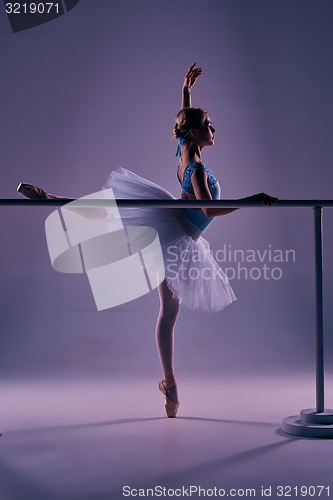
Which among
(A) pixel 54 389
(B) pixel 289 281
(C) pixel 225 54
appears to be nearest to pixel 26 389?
(A) pixel 54 389

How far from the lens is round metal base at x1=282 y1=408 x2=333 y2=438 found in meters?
2.44

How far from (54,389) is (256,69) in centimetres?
228

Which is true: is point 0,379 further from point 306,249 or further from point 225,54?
point 225,54

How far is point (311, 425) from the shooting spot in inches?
98.3

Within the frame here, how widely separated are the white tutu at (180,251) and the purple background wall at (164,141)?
98cm

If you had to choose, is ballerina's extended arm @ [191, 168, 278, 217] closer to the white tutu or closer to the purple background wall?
the white tutu

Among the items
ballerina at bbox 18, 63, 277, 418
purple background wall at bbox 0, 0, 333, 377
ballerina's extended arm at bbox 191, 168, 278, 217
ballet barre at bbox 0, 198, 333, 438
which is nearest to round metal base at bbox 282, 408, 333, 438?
ballet barre at bbox 0, 198, 333, 438

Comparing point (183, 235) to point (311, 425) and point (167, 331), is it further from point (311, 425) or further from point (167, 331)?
point (311, 425)

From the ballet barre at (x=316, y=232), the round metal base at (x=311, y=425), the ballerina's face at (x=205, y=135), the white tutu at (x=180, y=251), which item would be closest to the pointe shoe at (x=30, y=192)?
the ballet barre at (x=316, y=232)

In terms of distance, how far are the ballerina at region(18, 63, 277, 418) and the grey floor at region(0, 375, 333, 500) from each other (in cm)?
27

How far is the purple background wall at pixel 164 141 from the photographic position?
12.5 ft

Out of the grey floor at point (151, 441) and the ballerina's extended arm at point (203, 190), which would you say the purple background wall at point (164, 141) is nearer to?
the grey floor at point (151, 441)

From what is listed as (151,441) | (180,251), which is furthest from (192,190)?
(151,441)

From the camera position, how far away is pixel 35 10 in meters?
4.29
